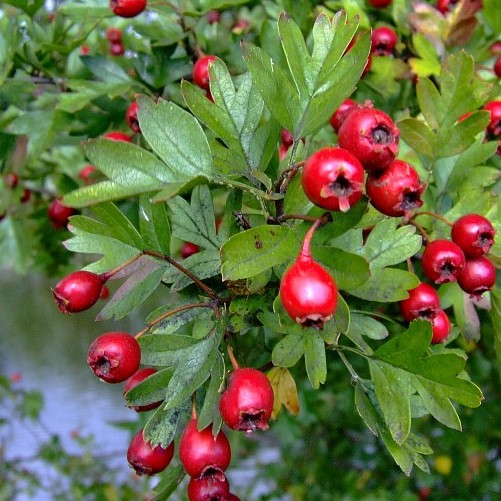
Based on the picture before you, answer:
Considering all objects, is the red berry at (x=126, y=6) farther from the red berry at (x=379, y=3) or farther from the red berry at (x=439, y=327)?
the red berry at (x=439, y=327)

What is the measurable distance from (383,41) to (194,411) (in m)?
0.69

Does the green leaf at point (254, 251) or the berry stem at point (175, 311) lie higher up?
the green leaf at point (254, 251)

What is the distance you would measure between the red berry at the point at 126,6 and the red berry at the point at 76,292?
49cm

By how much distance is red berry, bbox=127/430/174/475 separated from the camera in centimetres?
64

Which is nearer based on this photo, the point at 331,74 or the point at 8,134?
the point at 331,74

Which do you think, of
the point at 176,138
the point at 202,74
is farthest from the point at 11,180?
the point at 176,138

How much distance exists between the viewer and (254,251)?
52 centimetres

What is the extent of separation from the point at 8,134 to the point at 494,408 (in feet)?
4.58

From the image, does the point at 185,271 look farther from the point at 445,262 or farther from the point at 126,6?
the point at 126,6

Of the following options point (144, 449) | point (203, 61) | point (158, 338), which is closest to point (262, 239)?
point (158, 338)

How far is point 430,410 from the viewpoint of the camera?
60 cm

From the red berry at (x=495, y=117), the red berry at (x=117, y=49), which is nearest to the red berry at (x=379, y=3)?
the red berry at (x=495, y=117)

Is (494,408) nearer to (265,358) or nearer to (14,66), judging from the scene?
(265,358)

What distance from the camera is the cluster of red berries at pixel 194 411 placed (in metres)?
0.55
